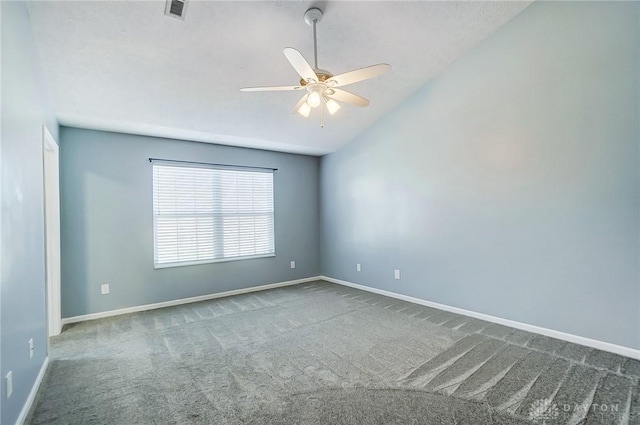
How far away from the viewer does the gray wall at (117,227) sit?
144 inches

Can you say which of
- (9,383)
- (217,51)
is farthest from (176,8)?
(9,383)

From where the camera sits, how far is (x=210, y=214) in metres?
4.66

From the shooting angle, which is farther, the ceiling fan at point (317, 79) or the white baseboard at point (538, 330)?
the white baseboard at point (538, 330)

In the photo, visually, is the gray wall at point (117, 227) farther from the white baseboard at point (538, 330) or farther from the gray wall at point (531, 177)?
the gray wall at point (531, 177)

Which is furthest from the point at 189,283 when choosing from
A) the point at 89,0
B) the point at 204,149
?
the point at 89,0

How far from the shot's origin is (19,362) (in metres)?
1.85

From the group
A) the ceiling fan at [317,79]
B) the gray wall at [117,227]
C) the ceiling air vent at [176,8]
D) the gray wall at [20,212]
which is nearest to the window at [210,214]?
the gray wall at [117,227]

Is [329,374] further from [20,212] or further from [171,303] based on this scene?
[171,303]

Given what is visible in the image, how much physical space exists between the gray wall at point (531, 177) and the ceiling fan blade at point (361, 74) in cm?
195

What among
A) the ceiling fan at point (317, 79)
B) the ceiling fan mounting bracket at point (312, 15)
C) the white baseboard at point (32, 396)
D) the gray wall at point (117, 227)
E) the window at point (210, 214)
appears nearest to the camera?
the white baseboard at point (32, 396)

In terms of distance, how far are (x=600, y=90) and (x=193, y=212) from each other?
193 inches

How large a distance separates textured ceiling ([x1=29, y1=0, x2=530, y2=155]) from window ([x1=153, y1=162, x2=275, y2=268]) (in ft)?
2.61

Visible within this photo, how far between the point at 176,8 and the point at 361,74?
158 centimetres

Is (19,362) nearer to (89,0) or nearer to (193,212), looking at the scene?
(89,0)
